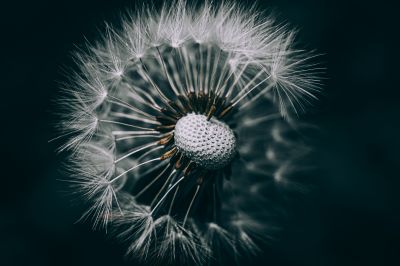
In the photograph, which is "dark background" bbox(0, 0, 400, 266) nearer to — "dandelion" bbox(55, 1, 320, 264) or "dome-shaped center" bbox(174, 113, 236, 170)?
"dandelion" bbox(55, 1, 320, 264)

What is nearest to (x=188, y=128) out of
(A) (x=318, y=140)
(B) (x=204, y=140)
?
(B) (x=204, y=140)

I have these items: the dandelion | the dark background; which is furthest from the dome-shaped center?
the dark background

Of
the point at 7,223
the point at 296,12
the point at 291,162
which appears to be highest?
the point at 296,12

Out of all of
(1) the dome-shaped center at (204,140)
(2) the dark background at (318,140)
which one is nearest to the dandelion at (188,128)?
(1) the dome-shaped center at (204,140)

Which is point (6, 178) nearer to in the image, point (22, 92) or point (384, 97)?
point (22, 92)

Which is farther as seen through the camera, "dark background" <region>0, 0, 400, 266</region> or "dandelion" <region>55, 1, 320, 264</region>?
"dark background" <region>0, 0, 400, 266</region>

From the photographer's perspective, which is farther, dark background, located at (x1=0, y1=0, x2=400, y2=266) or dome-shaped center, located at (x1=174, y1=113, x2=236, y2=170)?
dark background, located at (x1=0, y1=0, x2=400, y2=266)

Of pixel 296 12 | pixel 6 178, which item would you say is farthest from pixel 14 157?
pixel 296 12
